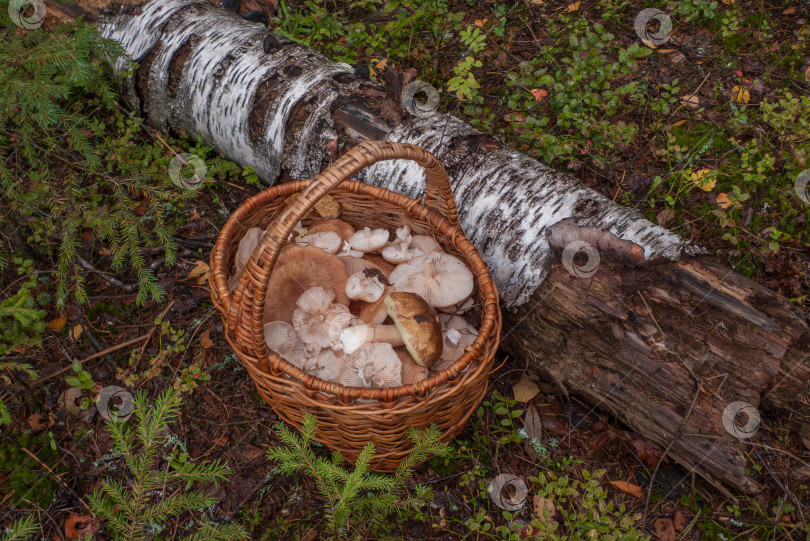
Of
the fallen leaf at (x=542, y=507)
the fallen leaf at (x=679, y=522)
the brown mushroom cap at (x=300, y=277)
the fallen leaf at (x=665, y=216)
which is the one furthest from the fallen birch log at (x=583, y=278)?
the fallen leaf at (x=665, y=216)

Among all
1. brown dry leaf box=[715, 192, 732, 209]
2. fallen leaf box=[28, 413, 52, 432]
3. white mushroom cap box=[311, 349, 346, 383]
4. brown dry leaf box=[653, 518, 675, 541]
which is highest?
brown dry leaf box=[715, 192, 732, 209]

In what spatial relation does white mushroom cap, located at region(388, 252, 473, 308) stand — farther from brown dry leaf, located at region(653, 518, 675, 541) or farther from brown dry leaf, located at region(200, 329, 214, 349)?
brown dry leaf, located at region(653, 518, 675, 541)

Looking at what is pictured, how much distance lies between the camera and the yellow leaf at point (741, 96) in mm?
4070

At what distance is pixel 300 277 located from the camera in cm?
276

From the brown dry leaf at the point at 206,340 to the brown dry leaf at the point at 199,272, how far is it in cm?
39

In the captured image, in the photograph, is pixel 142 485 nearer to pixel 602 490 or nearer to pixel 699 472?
pixel 602 490

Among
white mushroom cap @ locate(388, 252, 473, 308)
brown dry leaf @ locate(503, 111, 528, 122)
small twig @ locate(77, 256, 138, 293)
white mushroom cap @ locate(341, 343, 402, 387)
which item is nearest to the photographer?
white mushroom cap @ locate(341, 343, 402, 387)

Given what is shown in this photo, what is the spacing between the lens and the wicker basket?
82.4 inches

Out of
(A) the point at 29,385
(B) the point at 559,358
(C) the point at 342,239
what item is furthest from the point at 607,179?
(A) the point at 29,385

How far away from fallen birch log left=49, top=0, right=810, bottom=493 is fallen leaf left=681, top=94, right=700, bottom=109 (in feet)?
6.67

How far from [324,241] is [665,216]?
242 cm

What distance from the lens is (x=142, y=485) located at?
72.2 inches

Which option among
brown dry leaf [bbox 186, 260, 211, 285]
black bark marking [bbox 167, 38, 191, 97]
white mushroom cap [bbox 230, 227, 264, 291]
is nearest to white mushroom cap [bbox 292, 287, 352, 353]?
white mushroom cap [bbox 230, 227, 264, 291]

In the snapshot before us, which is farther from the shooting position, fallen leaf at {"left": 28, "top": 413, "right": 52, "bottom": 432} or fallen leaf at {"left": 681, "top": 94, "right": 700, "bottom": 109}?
fallen leaf at {"left": 681, "top": 94, "right": 700, "bottom": 109}
